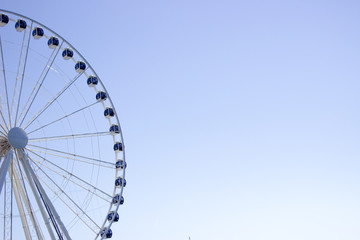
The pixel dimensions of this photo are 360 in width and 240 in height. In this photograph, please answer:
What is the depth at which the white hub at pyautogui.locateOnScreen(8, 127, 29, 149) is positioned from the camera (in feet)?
101

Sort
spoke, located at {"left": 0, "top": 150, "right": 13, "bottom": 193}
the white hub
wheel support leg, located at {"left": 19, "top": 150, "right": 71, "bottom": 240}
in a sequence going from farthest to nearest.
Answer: wheel support leg, located at {"left": 19, "top": 150, "right": 71, "bottom": 240} → the white hub → spoke, located at {"left": 0, "top": 150, "right": 13, "bottom": 193}

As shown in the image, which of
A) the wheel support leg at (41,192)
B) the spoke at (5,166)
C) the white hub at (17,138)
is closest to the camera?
the spoke at (5,166)

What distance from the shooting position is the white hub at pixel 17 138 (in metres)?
30.7

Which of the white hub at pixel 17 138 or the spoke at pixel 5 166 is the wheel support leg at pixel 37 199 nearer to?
the white hub at pixel 17 138

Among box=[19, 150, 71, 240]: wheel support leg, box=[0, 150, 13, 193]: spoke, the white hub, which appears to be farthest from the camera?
box=[19, 150, 71, 240]: wheel support leg

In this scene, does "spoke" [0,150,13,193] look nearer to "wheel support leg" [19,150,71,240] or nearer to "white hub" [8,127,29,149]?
"white hub" [8,127,29,149]

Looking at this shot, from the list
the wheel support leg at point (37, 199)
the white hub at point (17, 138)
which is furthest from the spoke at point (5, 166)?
the wheel support leg at point (37, 199)

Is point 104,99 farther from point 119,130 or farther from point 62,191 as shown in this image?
point 62,191

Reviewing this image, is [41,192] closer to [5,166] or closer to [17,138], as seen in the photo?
[5,166]

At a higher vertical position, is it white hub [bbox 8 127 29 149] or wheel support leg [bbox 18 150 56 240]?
white hub [bbox 8 127 29 149]

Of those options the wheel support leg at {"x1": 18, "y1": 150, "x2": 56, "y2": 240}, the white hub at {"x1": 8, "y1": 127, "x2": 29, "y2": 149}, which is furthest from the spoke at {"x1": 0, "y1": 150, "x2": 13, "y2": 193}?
the wheel support leg at {"x1": 18, "y1": 150, "x2": 56, "y2": 240}

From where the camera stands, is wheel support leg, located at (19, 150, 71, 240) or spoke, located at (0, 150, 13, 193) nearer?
spoke, located at (0, 150, 13, 193)

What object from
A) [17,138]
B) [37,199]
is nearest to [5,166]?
[17,138]

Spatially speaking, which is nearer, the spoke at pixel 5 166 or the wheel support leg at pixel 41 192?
the spoke at pixel 5 166
